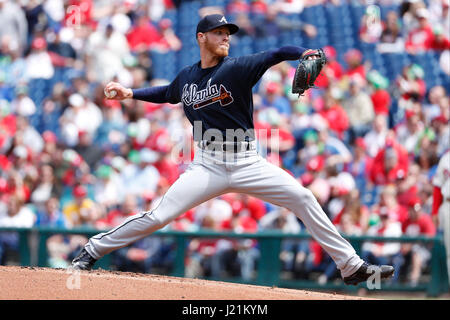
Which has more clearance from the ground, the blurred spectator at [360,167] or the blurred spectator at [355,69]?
the blurred spectator at [355,69]

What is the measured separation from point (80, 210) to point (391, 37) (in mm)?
5877

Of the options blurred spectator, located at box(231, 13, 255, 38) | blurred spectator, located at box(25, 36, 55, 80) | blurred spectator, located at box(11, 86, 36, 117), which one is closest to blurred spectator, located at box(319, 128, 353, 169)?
blurred spectator, located at box(231, 13, 255, 38)

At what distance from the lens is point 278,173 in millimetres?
5273

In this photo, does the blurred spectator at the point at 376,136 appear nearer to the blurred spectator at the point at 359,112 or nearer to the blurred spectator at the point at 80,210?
the blurred spectator at the point at 359,112

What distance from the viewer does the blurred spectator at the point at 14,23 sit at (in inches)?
522

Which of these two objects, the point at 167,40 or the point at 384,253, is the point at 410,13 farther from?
the point at 384,253

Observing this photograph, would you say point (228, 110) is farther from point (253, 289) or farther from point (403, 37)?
point (403, 37)

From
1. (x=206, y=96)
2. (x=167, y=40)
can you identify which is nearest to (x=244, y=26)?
(x=167, y=40)

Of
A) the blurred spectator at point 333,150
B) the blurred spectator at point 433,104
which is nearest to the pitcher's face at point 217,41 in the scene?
the blurred spectator at point 333,150

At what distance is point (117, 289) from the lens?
5.00m

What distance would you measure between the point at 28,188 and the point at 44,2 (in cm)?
484

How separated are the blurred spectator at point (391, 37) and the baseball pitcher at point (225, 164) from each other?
752 centimetres

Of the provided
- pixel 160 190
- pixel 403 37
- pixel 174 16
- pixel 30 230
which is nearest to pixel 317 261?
pixel 160 190
